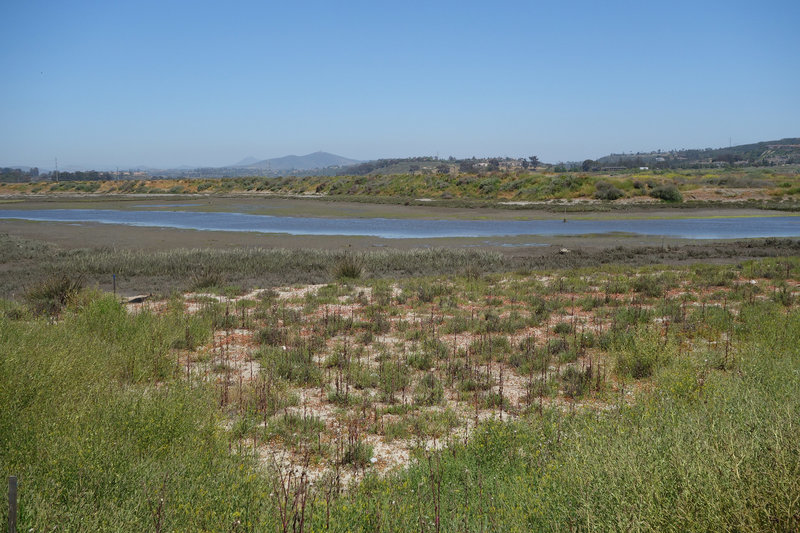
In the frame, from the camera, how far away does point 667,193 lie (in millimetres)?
61219

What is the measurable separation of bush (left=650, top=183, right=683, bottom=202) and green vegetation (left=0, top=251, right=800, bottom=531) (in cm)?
5071

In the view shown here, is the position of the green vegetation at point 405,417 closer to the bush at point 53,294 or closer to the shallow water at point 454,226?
the bush at point 53,294

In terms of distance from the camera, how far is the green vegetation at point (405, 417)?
3.84 metres

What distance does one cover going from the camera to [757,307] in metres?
12.6

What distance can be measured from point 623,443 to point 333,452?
3.40 meters

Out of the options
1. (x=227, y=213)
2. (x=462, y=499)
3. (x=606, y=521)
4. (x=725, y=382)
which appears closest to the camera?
(x=606, y=521)

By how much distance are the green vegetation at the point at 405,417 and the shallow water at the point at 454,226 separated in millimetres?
24460

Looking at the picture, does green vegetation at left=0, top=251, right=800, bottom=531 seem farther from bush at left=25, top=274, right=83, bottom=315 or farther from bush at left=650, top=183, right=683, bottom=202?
bush at left=650, top=183, right=683, bottom=202

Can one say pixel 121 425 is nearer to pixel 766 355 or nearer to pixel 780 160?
pixel 766 355

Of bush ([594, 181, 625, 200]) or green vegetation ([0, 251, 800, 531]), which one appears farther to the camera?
bush ([594, 181, 625, 200])

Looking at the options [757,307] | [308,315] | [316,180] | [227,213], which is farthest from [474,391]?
[316,180]

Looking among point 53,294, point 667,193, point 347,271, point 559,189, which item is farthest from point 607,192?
point 53,294

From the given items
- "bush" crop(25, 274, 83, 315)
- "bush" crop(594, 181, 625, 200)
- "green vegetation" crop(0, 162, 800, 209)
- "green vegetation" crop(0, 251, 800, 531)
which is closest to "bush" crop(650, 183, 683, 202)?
"green vegetation" crop(0, 162, 800, 209)

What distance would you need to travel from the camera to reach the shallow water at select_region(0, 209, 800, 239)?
38000mm
